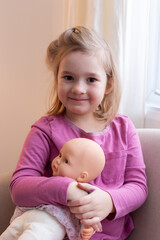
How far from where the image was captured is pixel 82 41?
106cm

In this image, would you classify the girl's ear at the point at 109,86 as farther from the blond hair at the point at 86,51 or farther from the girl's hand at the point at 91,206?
the girl's hand at the point at 91,206

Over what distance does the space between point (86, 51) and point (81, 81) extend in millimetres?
103

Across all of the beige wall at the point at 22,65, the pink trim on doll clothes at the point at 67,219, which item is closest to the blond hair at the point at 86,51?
the pink trim on doll clothes at the point at 67,219

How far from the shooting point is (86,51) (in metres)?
1.05

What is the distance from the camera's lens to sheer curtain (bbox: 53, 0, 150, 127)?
1367 millimetres

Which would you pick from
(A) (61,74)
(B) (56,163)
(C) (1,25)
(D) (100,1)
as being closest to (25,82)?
(C) (1,25)

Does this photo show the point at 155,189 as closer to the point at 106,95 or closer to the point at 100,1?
the point at 106,95

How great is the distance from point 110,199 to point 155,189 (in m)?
0.21

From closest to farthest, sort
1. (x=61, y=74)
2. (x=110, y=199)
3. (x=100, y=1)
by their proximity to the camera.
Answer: (x=110, y=199), (x=61, y=74), (x=100, y=1)

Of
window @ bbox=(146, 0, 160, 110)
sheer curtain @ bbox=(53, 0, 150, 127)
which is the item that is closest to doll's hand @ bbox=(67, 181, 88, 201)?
sheer curtain @ bbox=(53, 0, 150, 127)

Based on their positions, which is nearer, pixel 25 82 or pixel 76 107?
pixel 76 107

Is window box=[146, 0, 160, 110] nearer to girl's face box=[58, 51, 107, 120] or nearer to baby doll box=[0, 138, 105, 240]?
girl's face box=[58, 51, 107, 120]

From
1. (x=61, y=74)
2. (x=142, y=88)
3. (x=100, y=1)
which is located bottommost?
(x=142, y=88)

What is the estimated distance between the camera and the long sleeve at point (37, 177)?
3.03 ft
